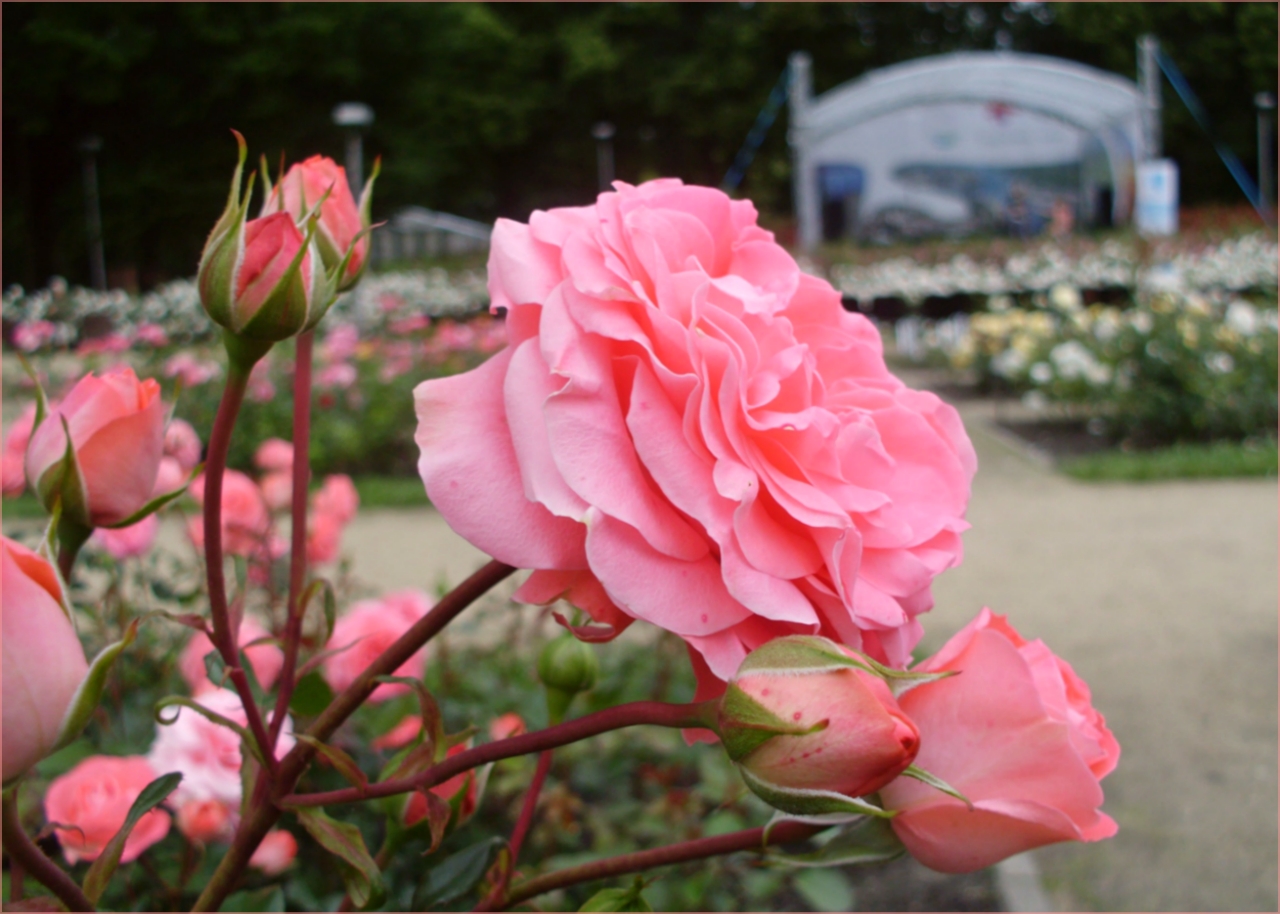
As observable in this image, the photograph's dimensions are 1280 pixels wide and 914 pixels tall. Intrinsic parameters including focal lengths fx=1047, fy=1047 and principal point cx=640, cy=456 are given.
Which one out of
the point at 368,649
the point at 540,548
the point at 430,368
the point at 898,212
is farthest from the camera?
the point at 898,212

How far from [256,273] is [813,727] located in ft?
0.84

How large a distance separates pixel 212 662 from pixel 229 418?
10 cm

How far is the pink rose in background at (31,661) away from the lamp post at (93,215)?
17782 mm

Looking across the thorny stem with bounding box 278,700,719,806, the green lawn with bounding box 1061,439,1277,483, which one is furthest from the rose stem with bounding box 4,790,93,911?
the green lawn with bounding box 1061,439,1277,483

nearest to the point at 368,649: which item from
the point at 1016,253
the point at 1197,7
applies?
the point at 1016,253

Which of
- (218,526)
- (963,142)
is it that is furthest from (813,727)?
(963,142)

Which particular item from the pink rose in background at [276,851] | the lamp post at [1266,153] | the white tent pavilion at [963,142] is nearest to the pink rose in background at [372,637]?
the pink rose in background at [276,851]

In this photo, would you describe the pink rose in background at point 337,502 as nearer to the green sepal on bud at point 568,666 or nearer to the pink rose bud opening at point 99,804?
the pink rose bud opening at point 99,804

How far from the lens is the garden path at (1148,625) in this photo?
1.78 metres

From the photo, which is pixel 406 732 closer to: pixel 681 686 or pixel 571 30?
pixel 681 686

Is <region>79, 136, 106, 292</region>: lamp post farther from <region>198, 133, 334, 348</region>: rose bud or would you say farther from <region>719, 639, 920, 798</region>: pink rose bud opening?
<region>719, 639, 920, 798</region>: pink rose bud opening

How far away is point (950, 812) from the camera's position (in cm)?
37

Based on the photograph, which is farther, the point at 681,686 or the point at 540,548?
the point at 681,686

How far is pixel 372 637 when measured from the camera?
769 mm
